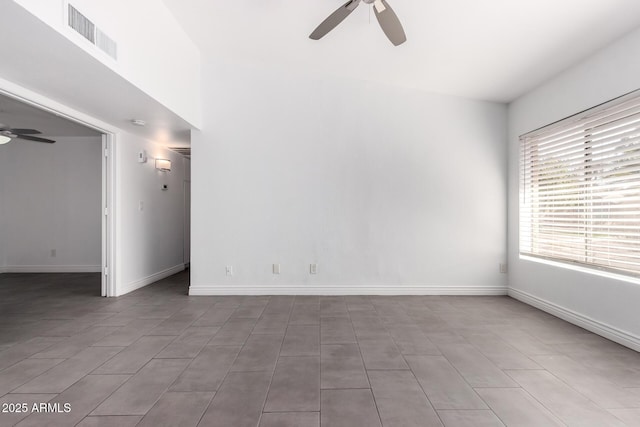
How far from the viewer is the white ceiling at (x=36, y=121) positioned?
174 inches

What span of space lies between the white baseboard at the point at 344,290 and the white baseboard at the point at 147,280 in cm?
98

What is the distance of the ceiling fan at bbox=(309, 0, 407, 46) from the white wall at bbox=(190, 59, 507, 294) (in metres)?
1.75

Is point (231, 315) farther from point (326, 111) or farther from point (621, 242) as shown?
point (621, 242)

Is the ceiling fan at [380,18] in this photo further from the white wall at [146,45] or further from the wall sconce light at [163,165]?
the wall sconce light at [163,165]

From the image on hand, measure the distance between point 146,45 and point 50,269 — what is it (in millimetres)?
5523

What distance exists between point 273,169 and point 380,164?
1.50 metres

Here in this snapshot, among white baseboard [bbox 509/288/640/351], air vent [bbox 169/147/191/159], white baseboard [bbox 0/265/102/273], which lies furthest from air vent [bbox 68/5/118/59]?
white baseboard [bbox 0/265/102/273]

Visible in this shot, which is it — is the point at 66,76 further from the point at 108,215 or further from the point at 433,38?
the point at 433,38

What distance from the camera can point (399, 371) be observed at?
2.38 metres

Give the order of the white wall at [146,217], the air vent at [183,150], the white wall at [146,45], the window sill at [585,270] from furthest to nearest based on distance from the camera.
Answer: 1. the air vent at [183,150]
2. the white wall at [146,217]
3. the window sill at [585,270]
4. the white wall at [146,45]

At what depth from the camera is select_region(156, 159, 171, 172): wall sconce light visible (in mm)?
5594

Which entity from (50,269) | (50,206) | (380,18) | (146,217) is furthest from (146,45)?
(50,269)

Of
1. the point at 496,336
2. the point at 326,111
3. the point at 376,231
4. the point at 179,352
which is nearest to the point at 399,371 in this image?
the point at 496,336

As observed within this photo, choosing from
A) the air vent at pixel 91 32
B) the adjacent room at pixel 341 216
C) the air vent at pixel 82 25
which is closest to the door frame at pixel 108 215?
the adjacent room at pixel 341 216
